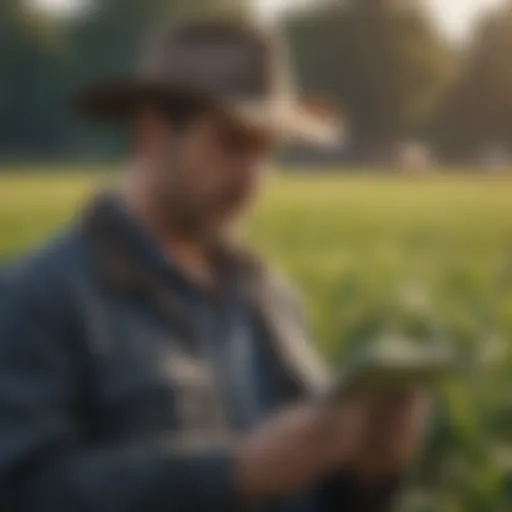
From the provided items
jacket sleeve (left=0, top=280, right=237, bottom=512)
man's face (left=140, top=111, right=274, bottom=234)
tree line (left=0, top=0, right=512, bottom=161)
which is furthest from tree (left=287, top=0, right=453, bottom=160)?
jacket sleeve (left=0, top=280, right=237, bottom=512)

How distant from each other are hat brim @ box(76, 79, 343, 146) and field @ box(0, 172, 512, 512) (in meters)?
0.06

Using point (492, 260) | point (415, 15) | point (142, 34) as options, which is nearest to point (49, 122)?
point (142, 34)

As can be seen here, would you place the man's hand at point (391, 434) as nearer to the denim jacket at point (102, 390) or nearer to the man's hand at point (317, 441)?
the man's hand at point (317, 441)

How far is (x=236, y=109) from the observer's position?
1.14m

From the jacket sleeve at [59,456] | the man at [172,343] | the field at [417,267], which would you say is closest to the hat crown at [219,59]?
the man at [172,343]

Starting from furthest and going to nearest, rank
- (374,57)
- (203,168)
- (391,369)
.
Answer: (374,57)
(203,168)
(391,369)

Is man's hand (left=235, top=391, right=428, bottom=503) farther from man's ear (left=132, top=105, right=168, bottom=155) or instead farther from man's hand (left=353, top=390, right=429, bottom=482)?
man's ear (left=132, top=105, right=168, bottom=155)

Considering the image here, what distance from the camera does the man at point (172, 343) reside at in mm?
1081

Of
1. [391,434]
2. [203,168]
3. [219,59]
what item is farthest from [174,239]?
[391,434]

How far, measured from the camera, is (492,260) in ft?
4.34

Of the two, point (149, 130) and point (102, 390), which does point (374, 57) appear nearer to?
point (149, 130)

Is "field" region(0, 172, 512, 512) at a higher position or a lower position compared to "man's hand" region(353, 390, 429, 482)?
higher

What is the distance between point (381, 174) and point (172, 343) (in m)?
0.33

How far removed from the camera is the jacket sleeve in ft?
3.48
